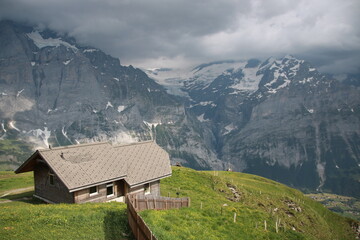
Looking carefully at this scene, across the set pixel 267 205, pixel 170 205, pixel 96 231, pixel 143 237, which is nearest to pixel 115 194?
pixel 170 205

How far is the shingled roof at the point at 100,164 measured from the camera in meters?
36.1

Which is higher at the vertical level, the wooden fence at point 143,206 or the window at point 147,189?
the wooden fence at point 143,206

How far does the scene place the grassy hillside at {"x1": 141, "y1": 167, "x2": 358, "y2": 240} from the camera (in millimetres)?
24812

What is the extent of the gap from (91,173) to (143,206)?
13.9 metres

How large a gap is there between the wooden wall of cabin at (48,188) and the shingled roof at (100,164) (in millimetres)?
1562

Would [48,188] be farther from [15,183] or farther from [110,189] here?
[15,183]

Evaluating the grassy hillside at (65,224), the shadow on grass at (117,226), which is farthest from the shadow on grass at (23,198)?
the shadow on grass at (117,226)

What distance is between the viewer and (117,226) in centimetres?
2380

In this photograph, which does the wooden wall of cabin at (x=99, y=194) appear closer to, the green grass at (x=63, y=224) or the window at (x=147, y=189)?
the window at (x=147, y=189)

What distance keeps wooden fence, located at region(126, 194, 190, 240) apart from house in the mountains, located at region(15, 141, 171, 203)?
11808 mm

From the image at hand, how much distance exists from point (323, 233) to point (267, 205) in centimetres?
979

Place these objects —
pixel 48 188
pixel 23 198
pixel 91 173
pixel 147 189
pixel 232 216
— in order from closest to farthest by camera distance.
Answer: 1. pixel 232 216
2. pixel 91 173
3. pixel 48 188
4. pixel 23 198
5. pixel 147 189

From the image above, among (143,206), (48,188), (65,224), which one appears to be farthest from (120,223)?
(48,188)

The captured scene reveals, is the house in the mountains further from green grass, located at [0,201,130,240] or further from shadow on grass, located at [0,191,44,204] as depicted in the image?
green grass, located at [0,201,130,240]
